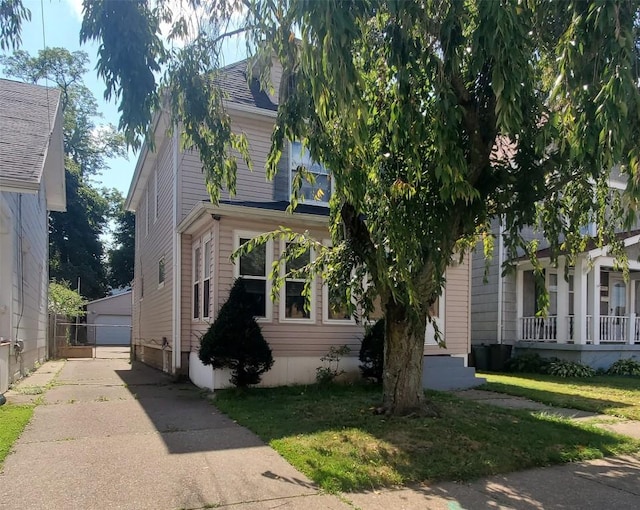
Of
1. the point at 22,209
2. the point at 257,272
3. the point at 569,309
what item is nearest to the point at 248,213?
the point at 257,272

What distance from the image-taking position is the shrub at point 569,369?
1357 cm

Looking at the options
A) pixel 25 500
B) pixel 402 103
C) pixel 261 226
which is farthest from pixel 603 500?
pixel 261 226

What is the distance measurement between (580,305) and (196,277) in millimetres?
10506

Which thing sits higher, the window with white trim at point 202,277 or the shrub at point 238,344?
the window with white trim at point 202,277

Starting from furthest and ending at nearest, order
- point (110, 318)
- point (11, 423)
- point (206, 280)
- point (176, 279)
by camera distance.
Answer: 1. point (110, 318)
2. point (176, 279)
3. point (206, 280)
4. point (11, 423)

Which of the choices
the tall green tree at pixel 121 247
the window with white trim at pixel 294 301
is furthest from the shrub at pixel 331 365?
the tall green tree at pixel 121 247

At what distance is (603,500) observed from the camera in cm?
445

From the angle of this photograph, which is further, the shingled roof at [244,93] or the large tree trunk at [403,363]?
the shingled roof at [244,93]

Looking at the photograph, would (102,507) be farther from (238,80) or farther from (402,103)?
(238,80)

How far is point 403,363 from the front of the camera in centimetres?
673

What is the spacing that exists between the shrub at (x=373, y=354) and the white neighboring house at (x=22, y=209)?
249 inches

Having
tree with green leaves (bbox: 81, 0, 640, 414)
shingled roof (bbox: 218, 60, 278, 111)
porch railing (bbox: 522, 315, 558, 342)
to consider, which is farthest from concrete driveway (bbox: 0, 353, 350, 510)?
porch railing (bbox: 522, 315, 558, 342)

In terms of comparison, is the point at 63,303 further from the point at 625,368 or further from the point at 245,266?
the point at 625,368

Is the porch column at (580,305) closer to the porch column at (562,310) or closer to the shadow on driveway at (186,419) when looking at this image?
the porch column at (562,310)
